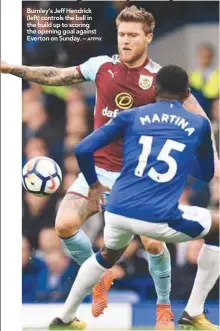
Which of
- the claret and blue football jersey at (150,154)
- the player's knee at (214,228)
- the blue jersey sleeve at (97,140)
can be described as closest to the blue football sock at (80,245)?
the claret and blue football jersey at (150,154)

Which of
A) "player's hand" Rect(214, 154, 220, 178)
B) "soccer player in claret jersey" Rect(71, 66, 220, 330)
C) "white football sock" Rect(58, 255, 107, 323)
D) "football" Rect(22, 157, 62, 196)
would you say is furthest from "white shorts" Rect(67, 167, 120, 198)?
"player's hand" Rect(214, 154, 220, 178)

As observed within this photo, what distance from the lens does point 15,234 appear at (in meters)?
7.98

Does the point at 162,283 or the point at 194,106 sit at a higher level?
the point at 194,106

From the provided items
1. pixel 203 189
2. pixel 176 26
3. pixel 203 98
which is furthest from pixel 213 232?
pixel 176 26

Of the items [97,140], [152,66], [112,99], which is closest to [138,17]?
[152,66]

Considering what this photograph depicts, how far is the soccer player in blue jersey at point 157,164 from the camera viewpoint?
729 centimetres

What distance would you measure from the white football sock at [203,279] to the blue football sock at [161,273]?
0.60ft

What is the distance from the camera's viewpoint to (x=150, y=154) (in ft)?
23.9

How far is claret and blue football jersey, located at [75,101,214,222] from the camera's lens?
7.29 m

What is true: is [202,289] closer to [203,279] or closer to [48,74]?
[203,279]

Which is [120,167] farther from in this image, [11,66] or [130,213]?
[11,66]

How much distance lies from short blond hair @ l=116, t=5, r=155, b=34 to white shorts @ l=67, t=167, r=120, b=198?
1.05 metres

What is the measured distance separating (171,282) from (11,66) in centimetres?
196

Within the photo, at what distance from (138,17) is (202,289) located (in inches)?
79.2
